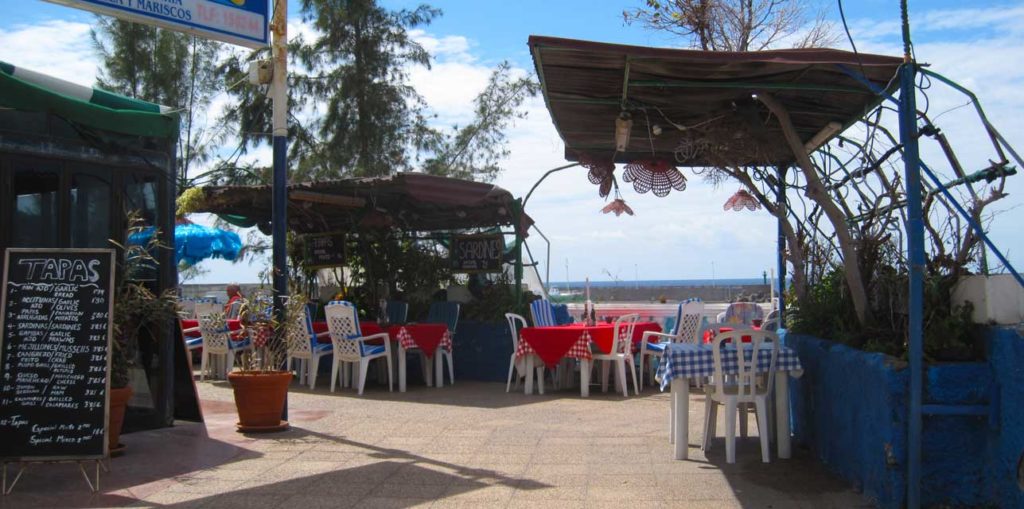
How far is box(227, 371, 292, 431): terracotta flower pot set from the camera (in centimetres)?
728

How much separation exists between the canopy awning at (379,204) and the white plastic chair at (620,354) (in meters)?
2.42

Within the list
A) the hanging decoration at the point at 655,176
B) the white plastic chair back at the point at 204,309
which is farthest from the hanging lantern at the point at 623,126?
the white plastic chair back at the point at 204,309

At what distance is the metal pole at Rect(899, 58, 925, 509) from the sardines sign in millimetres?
4738

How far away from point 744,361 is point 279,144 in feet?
13.7

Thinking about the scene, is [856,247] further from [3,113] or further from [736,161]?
[3,113]

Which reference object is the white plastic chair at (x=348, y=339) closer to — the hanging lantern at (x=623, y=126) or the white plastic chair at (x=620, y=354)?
the white plastic chair at (x=620, y=354)

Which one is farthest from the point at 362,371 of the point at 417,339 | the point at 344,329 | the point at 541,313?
the point at 541,313

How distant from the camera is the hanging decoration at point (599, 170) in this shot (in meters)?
7.75

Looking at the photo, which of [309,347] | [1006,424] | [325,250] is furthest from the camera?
[325,250]

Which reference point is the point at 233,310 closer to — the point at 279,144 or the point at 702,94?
the point at 279,144

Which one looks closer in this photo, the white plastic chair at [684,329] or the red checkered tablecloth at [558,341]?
the red checkered tablecloth at [558,341]

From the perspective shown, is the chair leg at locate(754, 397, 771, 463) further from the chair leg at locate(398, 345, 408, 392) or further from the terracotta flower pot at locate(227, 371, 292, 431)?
the chair leg at locate(398, 345, 408, 392)

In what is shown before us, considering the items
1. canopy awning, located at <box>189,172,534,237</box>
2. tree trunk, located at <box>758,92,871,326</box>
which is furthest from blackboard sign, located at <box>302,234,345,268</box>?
tree trunk, located at <box>758,92,871,326</box>

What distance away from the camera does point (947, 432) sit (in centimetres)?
454
